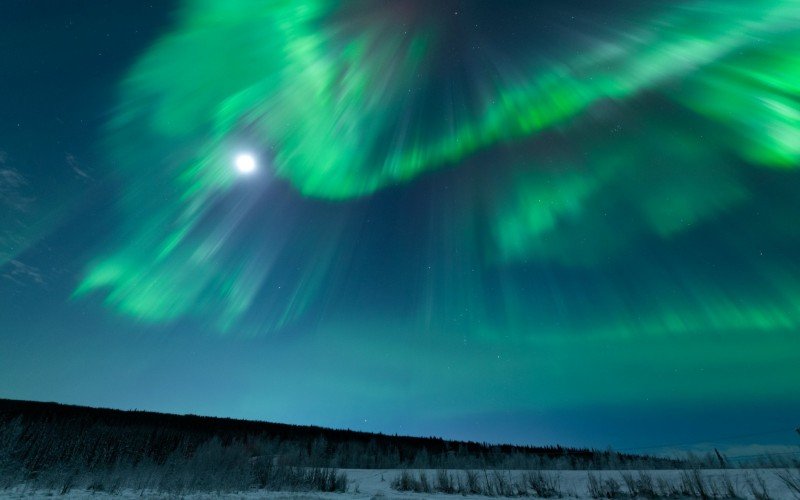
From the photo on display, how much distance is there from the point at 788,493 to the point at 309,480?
22.8 metres

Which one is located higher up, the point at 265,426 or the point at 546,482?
the point at 265,426

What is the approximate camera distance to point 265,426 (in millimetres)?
88000

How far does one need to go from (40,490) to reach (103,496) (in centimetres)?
345

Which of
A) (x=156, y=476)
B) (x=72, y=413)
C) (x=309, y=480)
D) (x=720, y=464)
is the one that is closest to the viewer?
(x=156, y=476)

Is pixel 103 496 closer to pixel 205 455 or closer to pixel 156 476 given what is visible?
pixel 156 476

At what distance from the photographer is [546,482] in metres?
23.9

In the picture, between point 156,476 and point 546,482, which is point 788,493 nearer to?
point 546,482

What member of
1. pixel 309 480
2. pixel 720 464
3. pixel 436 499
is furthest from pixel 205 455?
pixel 720 464

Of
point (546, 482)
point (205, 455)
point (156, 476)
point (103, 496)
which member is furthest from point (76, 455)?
point (546, 482)

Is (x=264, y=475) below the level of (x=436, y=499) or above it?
above

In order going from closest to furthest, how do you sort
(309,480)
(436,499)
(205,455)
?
(436,499) < (309,480) < (205,455)

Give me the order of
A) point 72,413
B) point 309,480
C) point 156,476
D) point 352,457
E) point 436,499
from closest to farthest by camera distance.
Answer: point 436,499 → point 156,476 → point 309,480 → point 352,457 → point 72,413

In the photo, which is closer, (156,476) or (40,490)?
(40,490)

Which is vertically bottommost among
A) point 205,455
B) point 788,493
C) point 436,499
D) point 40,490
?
point 788,493
